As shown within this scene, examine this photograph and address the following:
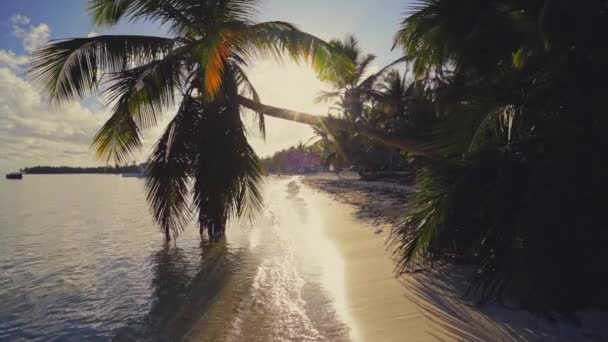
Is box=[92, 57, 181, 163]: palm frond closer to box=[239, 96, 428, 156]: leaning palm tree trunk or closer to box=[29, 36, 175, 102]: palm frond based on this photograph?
box=[29, 36, 175, 102]: palm frond

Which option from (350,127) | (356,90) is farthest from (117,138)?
(356,90)

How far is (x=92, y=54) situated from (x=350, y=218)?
27.0 ft

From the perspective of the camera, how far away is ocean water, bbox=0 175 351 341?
3.54m

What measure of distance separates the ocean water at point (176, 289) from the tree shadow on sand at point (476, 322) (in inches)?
35.4

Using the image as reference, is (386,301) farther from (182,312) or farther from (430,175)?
(182,312)

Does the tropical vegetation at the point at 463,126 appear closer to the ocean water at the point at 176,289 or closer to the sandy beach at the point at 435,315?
the sandy beach at the point at 435,315

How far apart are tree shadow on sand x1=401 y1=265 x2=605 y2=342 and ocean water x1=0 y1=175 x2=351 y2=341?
90cm

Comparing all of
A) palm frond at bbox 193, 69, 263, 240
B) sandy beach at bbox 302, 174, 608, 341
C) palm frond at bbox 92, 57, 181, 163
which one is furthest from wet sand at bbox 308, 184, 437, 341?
palm frond at bbox 92, 57, 181, 163

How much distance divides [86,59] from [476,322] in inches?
249

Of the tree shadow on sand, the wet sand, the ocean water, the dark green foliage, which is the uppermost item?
the dark green foliage

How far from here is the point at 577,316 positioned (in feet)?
9.63

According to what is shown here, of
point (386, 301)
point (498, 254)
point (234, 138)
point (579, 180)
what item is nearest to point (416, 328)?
point (386, 301)

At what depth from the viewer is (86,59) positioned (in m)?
5.02

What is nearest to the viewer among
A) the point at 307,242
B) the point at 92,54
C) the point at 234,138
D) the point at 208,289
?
the point at 208,289
